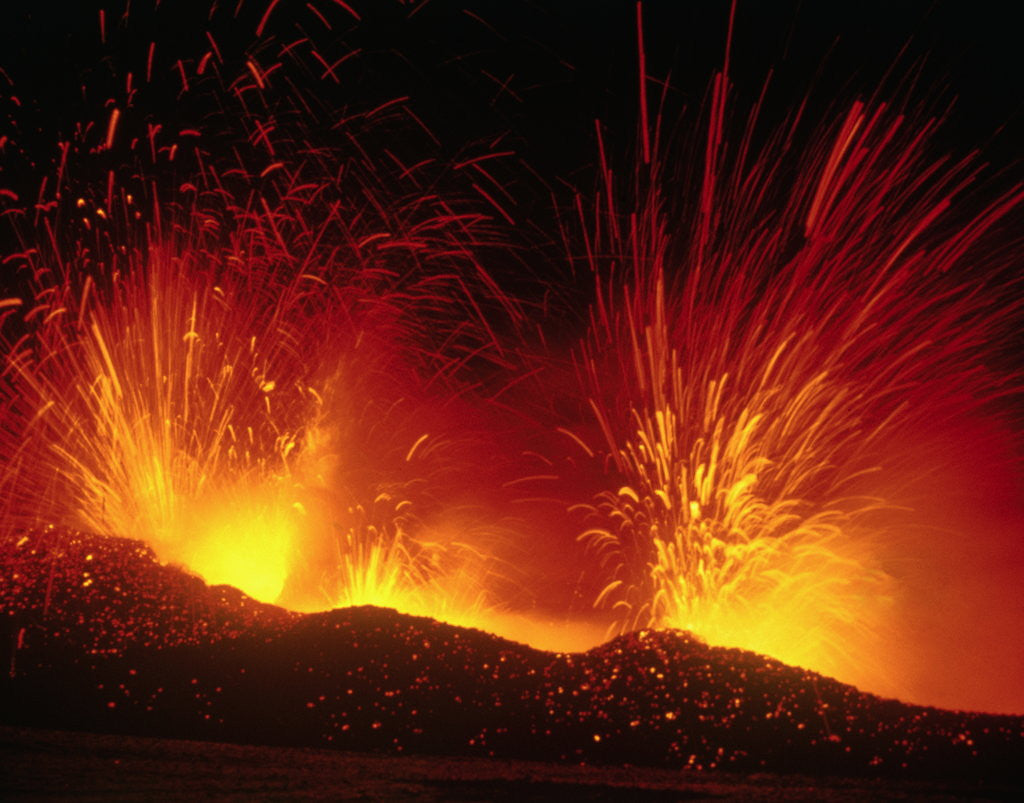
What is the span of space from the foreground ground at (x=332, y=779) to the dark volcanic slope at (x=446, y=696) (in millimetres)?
266

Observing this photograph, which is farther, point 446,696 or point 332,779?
point 446,696

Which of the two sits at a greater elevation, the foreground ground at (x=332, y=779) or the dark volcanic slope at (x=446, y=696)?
the dark volcanic slope at (x=446, y=696)

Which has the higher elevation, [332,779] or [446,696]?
[446,696]

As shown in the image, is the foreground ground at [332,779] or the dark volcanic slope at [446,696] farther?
the dark volcanic slope at [446,696]

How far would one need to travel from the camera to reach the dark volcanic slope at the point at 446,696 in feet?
23.9

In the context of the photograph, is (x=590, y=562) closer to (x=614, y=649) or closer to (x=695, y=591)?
(x=695, y=591)

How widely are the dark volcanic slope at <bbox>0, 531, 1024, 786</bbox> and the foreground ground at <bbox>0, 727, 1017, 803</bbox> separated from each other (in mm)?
266

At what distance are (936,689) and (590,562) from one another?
5313mm

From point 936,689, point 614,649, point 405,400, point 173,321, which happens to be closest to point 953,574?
point 936,689

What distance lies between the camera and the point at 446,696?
788 cm

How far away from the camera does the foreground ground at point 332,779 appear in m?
5.94

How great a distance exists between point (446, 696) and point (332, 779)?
167cm

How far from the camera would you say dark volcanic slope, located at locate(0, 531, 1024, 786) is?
23.9 ft

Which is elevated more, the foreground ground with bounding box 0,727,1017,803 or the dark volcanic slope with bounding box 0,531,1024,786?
the dark volcanic slope with bounding box 0,531,1024,786
